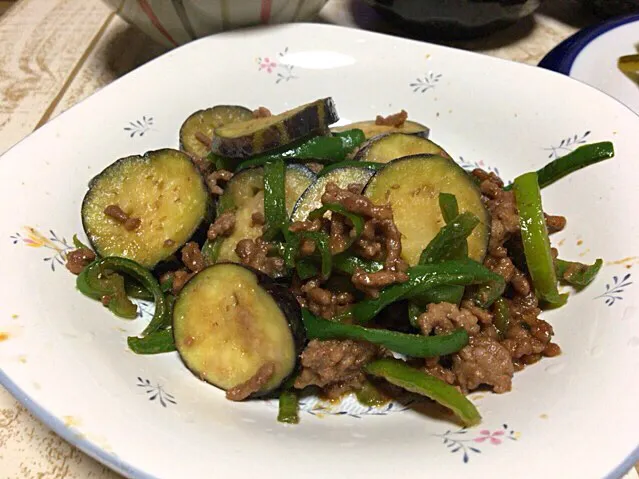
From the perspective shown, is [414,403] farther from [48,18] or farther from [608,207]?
[48,18]

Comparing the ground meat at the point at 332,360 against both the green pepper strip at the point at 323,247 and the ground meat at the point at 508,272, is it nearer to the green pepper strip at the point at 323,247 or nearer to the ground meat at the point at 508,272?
the green pepper strip at the point at 323,247

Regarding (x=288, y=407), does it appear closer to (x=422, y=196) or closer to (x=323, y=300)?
(x=323, y=300)

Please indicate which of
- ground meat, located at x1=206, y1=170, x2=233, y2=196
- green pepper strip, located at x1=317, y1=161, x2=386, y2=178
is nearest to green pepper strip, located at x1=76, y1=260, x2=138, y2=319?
ground meat, located at x1=206, y1=170, x2=233, y2=196

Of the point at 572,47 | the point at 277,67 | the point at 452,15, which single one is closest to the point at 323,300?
the point at 277,67

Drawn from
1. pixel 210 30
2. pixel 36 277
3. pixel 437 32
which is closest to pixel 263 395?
pixel 36 277

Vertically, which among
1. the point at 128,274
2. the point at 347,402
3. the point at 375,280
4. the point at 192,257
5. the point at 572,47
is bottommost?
the point at 347,402

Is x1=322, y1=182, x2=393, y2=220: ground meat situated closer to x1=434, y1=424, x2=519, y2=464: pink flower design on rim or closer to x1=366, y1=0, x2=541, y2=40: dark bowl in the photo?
x1=434, y1=424, x2=519, y2=464: pink flower design on rim

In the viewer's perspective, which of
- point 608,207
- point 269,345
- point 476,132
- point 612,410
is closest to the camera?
point 612,410

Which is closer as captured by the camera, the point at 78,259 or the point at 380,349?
the point at 380,349
